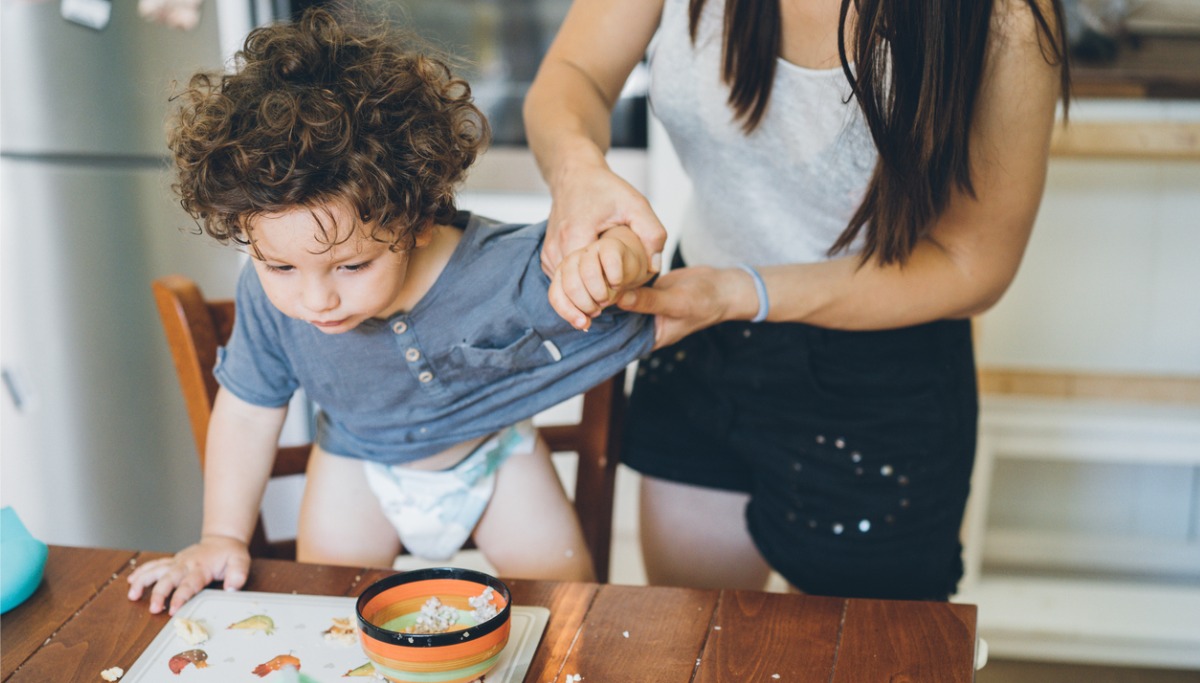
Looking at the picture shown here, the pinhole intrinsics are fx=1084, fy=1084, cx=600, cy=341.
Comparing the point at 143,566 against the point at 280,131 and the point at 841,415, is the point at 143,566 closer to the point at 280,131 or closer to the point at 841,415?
the point at 280,131

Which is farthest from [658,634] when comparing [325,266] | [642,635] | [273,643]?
[325,266]

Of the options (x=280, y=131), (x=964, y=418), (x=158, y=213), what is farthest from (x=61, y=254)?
(x=964, y=418)

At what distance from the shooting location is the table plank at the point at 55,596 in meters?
0.88

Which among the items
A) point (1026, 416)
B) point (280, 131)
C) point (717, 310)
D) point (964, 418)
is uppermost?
point (280, 131)

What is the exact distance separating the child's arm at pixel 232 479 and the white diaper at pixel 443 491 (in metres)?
0.12

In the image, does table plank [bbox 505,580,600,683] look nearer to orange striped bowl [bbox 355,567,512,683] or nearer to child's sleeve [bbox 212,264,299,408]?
orange striped bowl [bbox 355,567,512,683]

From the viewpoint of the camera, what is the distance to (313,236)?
0.92m

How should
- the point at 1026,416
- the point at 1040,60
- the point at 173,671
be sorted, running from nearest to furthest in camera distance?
the point at 173,671, the point at 1040,60, the point at 1026,416

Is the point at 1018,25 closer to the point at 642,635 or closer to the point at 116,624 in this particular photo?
the point at 642,635

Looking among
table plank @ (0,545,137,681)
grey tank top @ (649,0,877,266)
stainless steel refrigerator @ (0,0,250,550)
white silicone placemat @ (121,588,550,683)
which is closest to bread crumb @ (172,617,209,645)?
white silicone placemat @ (121,588,550,683)

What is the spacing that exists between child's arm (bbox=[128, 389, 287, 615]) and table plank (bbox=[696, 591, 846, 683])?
→ 0.43 m

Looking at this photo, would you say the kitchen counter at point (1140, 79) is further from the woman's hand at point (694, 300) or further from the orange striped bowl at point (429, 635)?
the orange striped bowl at point (429, 635)

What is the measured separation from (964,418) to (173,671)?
0.81 m

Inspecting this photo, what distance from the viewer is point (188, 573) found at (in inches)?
37.9
